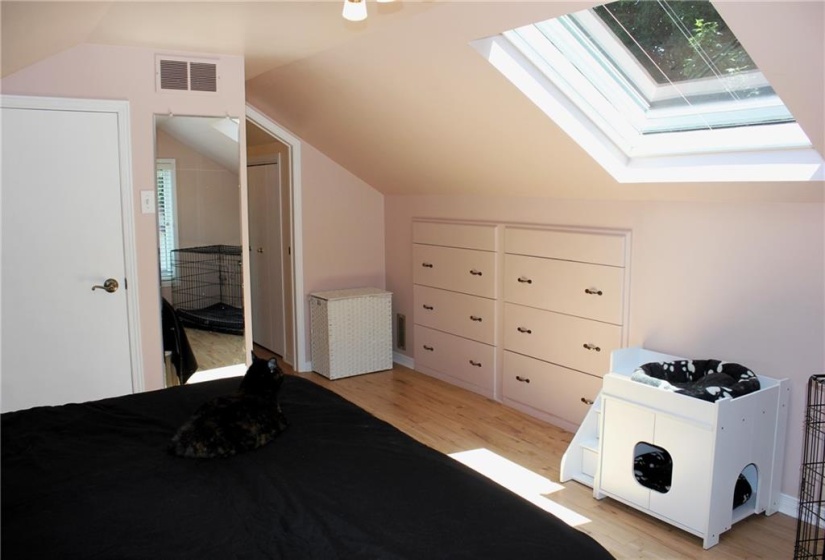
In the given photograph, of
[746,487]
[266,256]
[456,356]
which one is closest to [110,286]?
[266,256]

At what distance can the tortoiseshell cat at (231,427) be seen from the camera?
2.02 meters

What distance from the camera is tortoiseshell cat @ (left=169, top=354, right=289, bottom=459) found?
202cm

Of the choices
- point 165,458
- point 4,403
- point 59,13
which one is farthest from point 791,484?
point 4,403

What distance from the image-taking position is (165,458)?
2020 millimetres

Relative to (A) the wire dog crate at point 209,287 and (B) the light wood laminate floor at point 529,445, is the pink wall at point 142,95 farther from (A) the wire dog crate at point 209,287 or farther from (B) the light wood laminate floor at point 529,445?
(B) the light wood laminate floor at point 529,445

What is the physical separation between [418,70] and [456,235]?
1647 mm

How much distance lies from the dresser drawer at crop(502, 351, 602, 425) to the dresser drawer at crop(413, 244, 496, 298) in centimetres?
53

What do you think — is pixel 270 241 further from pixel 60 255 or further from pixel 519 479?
pixel 519 479

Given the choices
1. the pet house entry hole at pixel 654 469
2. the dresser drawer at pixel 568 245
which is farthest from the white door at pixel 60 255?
the pet house entry hole at pixel 654 469

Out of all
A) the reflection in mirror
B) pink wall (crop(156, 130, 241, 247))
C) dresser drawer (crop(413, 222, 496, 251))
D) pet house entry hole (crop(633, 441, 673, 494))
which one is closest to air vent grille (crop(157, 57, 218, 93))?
the reflection in mirror

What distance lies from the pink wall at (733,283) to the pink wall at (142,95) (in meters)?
2.21

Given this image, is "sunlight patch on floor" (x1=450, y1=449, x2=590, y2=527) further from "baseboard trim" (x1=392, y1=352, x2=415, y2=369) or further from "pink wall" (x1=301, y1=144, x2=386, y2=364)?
"pink wall" (x1=301, y1=144, x2=386, y2=364)

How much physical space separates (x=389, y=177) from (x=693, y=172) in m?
2.54

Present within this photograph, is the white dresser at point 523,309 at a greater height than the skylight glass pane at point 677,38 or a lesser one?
lesser
